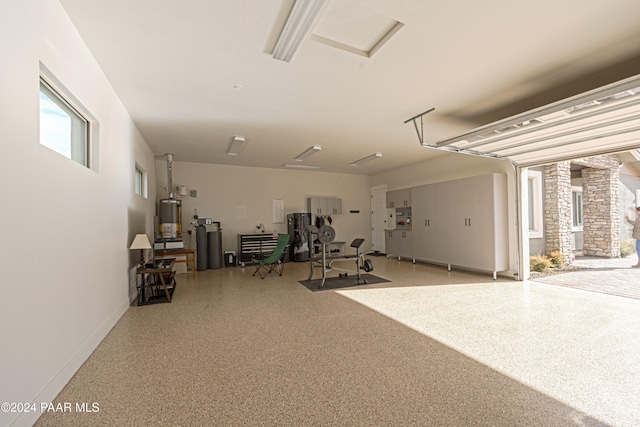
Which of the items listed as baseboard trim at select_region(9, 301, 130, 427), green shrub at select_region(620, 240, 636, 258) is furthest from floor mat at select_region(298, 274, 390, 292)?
green shrub at select_region(620, 240, 636, 258)

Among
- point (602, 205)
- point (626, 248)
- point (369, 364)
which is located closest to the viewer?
point (369, 364)

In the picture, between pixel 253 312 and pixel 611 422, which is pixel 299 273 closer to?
pixel 253 312

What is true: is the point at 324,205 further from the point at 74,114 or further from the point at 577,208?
A: the point at 577,208

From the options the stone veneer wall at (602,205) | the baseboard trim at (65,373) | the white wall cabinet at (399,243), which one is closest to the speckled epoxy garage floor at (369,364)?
the baseboard trim at (65,373)

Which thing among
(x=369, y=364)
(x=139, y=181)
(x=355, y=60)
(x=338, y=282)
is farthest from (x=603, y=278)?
(x=139, y=181)

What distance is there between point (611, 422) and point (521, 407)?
47cm

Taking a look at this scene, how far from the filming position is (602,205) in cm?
824

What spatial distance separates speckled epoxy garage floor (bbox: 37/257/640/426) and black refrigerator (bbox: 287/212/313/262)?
4.36 m

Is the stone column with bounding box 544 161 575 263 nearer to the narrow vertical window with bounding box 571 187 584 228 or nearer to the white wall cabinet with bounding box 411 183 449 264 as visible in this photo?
the narrow vertical window with bounding box 571 187 584 228

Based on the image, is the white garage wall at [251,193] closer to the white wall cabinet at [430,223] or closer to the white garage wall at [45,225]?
the white wall cabinet at [430,223]

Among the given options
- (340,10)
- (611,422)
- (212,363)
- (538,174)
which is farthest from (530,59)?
(538,174)

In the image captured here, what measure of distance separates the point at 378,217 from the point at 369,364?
8026 mm

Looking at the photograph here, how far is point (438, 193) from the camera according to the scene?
24.2 ft

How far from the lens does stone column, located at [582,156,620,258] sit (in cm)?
811
